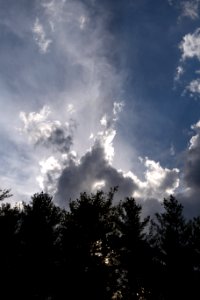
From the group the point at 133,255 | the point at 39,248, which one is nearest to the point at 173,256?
the point at 133,255

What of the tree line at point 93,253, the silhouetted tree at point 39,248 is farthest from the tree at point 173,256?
the silhouetted tree at point 39,248

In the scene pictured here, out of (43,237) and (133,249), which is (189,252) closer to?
(133,249)

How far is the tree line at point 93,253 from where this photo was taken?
736 inches

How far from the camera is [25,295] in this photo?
739 inches

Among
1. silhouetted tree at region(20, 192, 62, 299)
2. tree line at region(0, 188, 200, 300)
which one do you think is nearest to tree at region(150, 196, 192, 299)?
tree line at region(0, 188, 200, 300)

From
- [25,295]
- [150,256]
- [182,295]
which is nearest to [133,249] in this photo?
[150,256]

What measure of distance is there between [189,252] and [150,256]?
303 cm

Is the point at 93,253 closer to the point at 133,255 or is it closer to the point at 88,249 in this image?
the point at 88,249

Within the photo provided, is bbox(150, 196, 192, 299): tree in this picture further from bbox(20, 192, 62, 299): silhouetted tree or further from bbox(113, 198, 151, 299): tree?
bbox(20, 192, 62, 299): silhouetted tree

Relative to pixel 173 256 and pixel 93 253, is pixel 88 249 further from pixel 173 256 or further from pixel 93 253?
pixel 173 256

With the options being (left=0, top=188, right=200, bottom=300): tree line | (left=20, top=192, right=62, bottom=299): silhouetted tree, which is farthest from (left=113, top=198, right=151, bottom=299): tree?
(left=20, top=192, right=62, bottom=299): silhouetted tree

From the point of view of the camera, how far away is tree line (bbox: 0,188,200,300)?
61.3ft

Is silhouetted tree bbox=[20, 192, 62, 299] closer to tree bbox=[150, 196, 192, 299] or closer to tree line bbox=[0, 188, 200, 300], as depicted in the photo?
tree line bbox=[0, 188, 200, 300]

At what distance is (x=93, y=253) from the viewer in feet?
63.7
